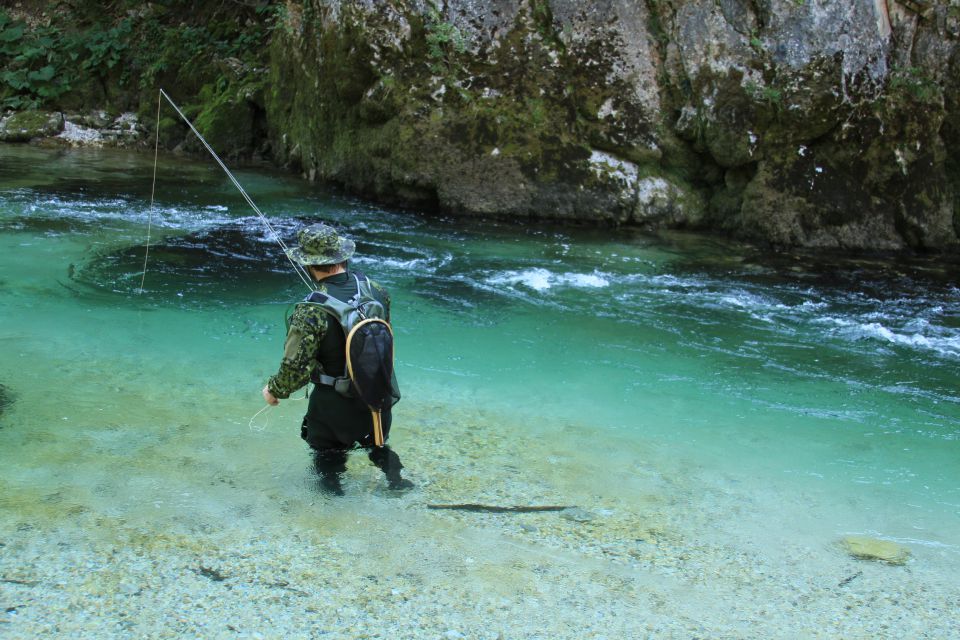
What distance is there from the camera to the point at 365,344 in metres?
→ 4.44

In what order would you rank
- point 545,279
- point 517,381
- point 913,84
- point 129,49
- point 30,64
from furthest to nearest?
point 129,49 < point 30,64 < point 913,84 < point 545,279 < point 517,381

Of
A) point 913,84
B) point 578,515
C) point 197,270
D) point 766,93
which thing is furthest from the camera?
point 766,93

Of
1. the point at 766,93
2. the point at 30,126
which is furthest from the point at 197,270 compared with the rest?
the point at 30,126

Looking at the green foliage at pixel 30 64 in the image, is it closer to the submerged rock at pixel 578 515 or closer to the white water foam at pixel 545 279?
the white water foam at pixel 545 279

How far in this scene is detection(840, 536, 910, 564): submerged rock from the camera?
4613 mm

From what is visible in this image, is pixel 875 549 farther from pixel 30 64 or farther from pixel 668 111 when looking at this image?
pixel 30 64

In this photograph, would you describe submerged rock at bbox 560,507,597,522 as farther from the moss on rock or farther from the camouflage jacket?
the moss on rock

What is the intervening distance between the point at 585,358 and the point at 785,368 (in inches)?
70.9

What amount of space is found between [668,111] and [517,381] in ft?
25.3

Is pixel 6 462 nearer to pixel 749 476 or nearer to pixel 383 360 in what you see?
pixel 383 360

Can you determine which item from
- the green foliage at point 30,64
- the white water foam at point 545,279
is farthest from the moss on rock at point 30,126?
the white water foam at point 545,279

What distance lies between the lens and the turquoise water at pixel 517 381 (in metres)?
4.99

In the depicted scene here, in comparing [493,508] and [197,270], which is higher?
[197,270]

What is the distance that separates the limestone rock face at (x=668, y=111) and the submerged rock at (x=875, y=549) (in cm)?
855
